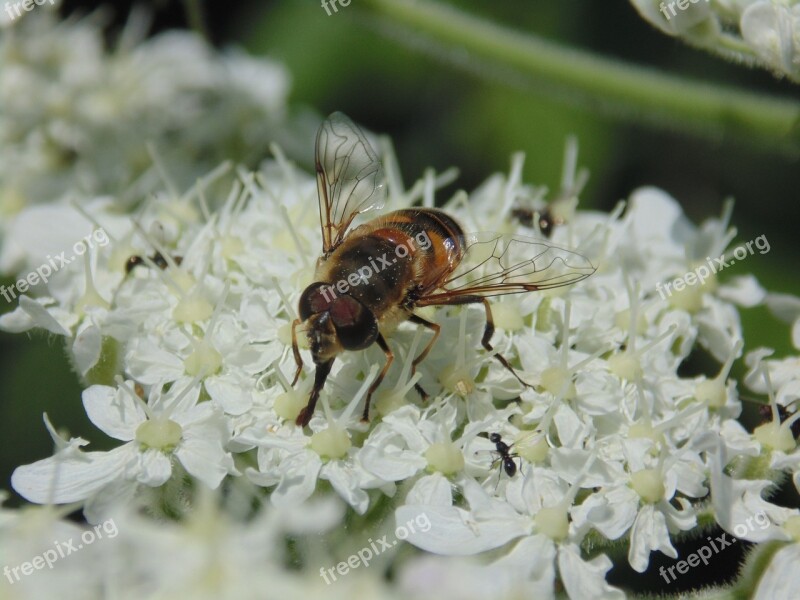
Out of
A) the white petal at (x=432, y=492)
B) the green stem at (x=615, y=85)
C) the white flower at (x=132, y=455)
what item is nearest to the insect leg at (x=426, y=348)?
the white petal at (x=432, y=492)

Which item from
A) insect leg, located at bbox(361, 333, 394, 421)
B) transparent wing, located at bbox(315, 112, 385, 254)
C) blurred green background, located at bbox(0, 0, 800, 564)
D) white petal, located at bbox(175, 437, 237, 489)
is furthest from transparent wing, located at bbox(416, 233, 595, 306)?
blurred green background, located at bbox(0, 0, 800, 564)

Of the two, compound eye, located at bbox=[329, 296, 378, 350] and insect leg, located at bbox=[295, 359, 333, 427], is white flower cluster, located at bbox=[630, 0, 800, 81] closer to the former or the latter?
compound eye, located at bbox=[329, 296, 378, 350]

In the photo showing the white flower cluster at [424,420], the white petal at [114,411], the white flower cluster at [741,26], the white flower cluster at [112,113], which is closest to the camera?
the white flower cluster at [424,420]

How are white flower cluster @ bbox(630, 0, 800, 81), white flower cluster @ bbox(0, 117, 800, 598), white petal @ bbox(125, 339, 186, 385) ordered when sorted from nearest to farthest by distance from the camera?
white flower cluster @ bbox(0, 117, 800, 598) < white petal @ bbox(125, 339, 186, 385) < white flower cluster @ bbox(630, 0, 800, 81)

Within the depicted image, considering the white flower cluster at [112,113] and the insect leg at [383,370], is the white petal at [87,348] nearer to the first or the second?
the insect leg at [383,370]

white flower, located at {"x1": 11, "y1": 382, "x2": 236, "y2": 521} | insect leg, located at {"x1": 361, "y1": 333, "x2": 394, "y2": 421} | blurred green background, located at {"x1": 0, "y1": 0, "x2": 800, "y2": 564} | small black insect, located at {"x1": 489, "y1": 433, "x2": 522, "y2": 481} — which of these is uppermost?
white flower, located at {"x1": 11, "y1": 382, "x2": 236, "y2": 521}

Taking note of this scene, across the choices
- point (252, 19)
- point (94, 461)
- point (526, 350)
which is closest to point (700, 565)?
point (526, 350)
